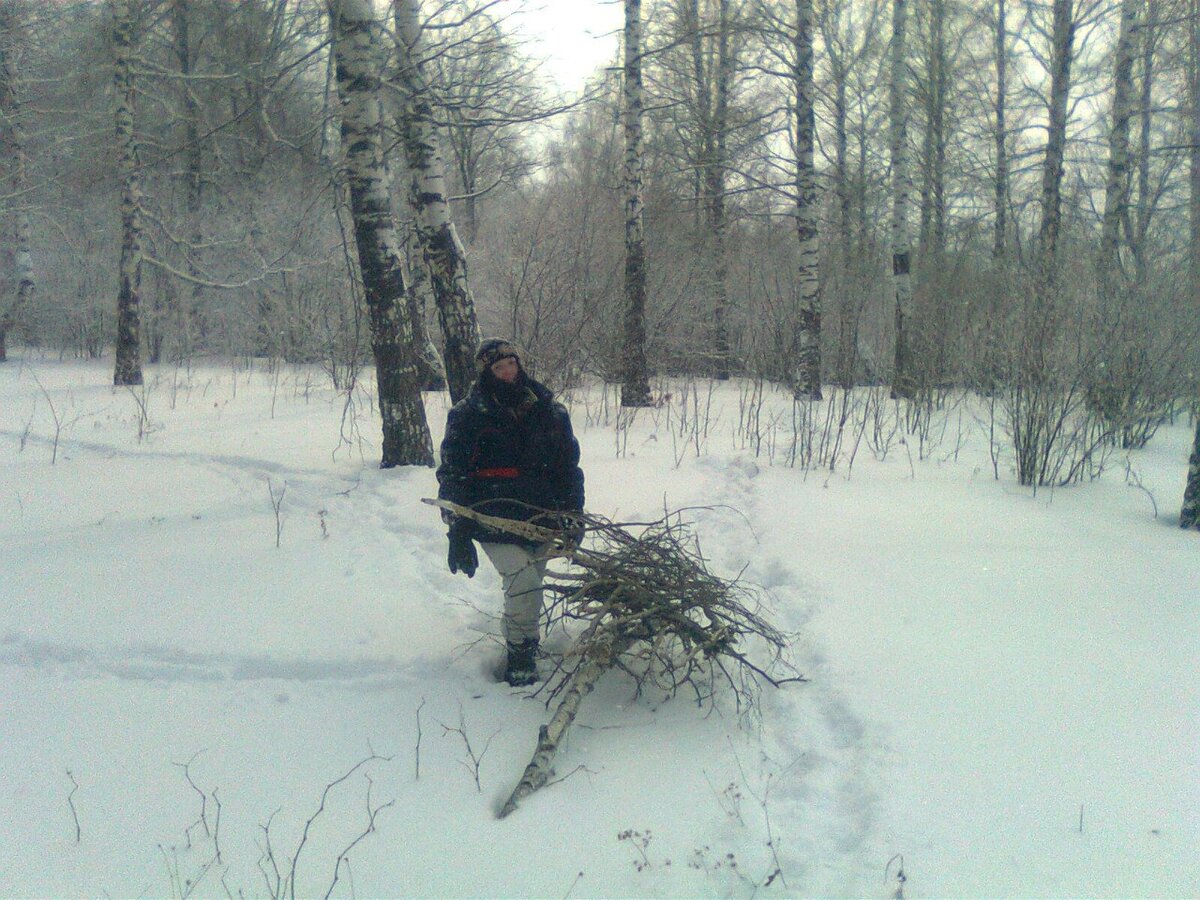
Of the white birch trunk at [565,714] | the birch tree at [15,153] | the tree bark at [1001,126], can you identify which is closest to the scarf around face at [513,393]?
the white birch trunk at [565,714]

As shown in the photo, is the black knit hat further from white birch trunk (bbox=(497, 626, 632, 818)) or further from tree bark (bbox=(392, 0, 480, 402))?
tree bark (bbox=(392, 0, 480, 402))

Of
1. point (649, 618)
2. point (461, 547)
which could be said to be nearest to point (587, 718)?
point (649, 618)

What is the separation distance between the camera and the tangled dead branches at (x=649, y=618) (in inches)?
137

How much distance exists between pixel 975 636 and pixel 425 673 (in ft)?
8.77

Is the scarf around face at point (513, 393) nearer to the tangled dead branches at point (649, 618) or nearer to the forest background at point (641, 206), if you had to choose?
the tangled dead branches at point (649, 618)

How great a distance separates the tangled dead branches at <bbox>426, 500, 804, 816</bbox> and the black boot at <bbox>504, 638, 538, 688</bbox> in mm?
122

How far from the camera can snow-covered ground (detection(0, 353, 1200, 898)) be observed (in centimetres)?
259

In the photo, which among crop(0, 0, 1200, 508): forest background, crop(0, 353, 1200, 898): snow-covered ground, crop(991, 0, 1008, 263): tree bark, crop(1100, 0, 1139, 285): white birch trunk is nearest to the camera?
crop(0, 353, 1200, 898): snow-covered ground

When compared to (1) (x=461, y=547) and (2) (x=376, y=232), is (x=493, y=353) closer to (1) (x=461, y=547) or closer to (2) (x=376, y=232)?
(1) (x=461, y=547)

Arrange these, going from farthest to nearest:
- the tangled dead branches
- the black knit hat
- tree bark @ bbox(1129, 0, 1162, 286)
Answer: tree bark @ bbox(1129, 0, 1162, 286) → the black knit hat → the tangled dead branches

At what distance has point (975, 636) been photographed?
3.88m

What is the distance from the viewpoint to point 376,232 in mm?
6402

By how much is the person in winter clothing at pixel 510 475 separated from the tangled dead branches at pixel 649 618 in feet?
0.33

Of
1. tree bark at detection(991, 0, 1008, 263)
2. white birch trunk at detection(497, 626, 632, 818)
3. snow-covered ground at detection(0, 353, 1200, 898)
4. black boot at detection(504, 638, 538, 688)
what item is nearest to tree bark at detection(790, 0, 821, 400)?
snow-covered ground at detection(0, 353, 1200, 898)
